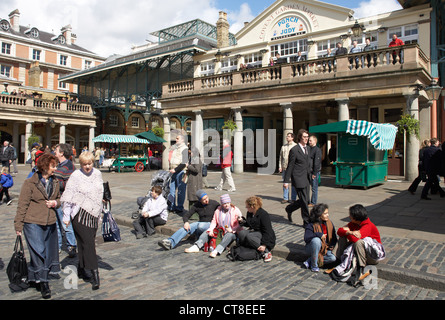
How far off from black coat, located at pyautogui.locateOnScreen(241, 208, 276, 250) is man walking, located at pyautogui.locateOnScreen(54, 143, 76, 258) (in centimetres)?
306

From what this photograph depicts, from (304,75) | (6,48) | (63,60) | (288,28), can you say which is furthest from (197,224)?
(63,60)

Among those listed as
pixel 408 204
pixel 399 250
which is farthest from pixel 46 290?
pixel 408 204

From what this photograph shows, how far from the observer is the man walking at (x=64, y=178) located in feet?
19.4

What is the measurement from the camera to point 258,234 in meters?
5.64

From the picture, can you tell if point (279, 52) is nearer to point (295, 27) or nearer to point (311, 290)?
point (295, 27)

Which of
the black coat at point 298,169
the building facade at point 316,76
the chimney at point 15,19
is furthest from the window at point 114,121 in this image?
the black coat at point 298,169

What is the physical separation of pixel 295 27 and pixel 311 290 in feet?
61.4

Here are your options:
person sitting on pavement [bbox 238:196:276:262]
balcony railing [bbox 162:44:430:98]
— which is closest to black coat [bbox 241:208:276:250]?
person sitting on pavement [bbox 238:196:276:262]

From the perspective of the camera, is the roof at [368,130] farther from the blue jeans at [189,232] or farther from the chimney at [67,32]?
the chimney at [67,32]

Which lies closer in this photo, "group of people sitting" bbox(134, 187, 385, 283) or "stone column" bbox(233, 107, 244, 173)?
"group of people sitting" bbox(134, 187, 385, 283)

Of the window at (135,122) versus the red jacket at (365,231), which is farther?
the window at (135,122)

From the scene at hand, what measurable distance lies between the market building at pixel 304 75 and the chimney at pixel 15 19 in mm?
35440

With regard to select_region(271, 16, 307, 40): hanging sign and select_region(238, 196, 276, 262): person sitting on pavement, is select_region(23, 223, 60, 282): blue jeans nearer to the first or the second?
select_region(238, 196, 276, 262): person sitting on pavement

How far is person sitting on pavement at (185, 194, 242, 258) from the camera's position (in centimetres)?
597
